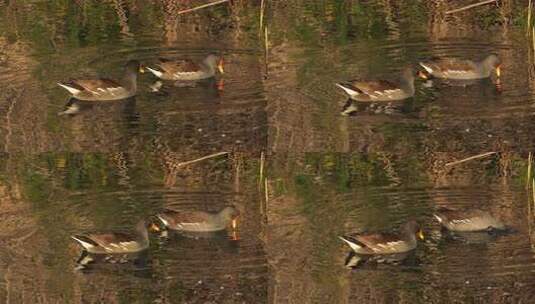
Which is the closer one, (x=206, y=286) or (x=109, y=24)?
(x=206, y=286)

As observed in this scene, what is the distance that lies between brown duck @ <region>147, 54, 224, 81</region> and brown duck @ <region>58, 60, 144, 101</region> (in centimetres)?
55

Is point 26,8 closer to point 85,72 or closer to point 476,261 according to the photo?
point 85,72

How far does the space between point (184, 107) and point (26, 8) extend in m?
4.53

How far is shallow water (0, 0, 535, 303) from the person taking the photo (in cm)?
1616

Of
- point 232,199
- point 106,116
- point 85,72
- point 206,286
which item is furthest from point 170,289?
point 85,72

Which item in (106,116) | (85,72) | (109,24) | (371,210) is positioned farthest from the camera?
(109,24)

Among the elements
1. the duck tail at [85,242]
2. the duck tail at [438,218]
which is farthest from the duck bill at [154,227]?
the duck tail at [438,218]

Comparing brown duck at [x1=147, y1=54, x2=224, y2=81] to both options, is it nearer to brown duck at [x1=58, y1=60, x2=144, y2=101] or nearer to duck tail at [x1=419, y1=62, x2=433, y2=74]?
brown duck at [x1=58, y1=60, x2=144, y2=101]

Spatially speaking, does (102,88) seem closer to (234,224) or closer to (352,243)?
(234,224)

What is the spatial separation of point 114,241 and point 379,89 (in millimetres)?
4885

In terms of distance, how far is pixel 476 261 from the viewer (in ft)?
54.6

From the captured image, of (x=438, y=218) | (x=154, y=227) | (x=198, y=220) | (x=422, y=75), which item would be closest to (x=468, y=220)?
(x=438, y=218)

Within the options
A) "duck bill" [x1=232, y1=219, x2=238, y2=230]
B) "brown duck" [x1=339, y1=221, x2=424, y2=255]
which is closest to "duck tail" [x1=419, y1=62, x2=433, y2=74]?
"duck bill" [x1=232, y1=219, x2=238, y2=230]

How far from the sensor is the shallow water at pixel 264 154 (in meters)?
16.2
